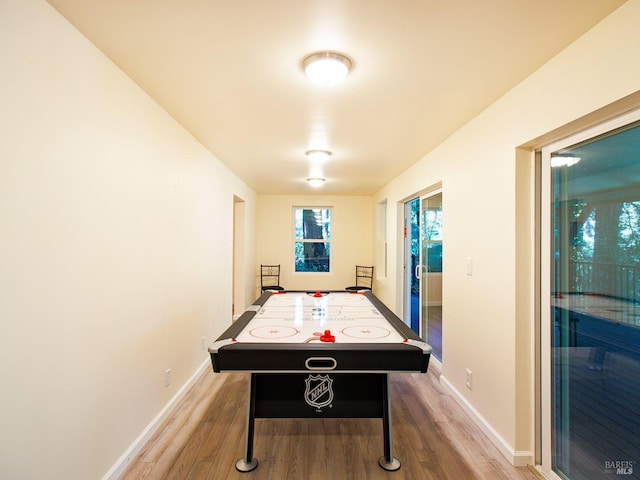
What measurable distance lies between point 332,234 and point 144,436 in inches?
200

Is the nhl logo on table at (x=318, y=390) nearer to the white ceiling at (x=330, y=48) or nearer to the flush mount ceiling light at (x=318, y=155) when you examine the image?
the white ceiling at (x=330, y=48)

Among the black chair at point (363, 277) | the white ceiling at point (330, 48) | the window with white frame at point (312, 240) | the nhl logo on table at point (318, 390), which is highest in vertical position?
the white ceiling at point (330, 48)

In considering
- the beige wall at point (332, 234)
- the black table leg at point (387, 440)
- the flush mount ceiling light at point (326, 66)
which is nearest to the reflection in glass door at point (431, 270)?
the black table leg at point (387, 440)

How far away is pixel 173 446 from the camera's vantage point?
2139 millimetres

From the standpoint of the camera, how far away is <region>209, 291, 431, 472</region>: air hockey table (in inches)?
69.7

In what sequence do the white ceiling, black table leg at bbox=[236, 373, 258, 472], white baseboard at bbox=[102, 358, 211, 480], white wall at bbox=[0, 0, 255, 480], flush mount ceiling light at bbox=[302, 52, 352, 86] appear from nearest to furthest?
white wall at bbox=[0, 0, 255, 480] → the white ceiling → flush mount ceiling light at bbox=[302, 52, 352, 86] → white baseboard at bbox=[102, 358, 211, 480] → black table leg at bbox=[236, 373, 258, 472]

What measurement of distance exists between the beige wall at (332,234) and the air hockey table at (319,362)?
4.05 m

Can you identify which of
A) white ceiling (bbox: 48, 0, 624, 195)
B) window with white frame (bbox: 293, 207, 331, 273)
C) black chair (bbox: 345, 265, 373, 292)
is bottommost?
black chair (bbox: 345, 265, 373, 292)

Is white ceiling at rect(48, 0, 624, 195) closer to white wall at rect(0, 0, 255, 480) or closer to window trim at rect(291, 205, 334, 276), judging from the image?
white wall at rect(0, 0, 255, 480)

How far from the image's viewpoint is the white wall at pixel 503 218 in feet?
4.66

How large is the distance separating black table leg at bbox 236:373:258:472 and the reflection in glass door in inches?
91.4

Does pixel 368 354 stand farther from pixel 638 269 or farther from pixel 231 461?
pixel 638 269

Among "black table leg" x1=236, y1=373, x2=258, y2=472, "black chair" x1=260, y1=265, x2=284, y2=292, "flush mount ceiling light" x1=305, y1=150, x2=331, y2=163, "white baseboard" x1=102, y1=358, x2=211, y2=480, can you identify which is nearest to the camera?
"white baseboard" x1=102, y1=358, x2=211, y2=480

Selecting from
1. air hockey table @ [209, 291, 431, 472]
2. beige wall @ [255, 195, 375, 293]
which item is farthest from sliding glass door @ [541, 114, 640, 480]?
beige wall @ [255, 195, 375, 293]
